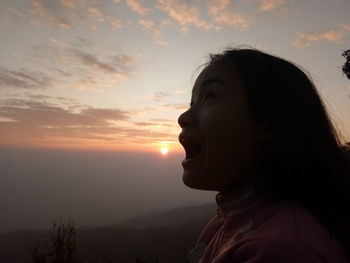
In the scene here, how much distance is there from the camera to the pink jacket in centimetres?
101

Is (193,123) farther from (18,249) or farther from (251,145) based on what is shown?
(18,249)

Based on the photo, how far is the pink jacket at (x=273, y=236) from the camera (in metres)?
1.01

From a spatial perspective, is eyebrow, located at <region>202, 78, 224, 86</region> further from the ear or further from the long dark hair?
the ear

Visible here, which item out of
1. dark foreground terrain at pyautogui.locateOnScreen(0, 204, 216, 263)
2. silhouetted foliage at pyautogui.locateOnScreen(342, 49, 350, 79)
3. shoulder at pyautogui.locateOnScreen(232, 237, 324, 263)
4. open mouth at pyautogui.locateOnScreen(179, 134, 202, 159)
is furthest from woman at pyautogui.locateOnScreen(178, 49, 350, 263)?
dark foreground terrain at pyautogui.locateOnScreen(0, 204, 216, 263)

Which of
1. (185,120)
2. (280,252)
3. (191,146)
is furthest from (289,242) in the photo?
(185,120)

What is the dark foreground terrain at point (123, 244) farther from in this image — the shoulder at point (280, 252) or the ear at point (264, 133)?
the shoulder at point (280, 252)

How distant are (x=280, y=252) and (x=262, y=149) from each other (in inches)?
Result: 30.1

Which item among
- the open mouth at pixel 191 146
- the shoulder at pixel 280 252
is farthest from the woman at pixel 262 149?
the shoulder at pixel 280 252

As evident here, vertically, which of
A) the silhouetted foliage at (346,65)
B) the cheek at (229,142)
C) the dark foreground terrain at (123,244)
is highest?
the silhouetted foliage at (346,65)

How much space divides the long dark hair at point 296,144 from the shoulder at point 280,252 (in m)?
0.47

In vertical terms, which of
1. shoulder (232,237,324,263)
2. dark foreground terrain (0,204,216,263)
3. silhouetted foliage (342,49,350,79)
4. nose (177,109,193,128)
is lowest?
dark foreground terrain (0,204,216,263)

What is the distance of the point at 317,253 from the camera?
1025 mm

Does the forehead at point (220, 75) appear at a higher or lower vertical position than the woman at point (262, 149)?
higher

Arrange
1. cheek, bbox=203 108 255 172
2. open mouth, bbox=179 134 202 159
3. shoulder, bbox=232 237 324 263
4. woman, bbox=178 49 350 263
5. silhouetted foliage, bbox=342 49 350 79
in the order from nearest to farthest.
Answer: shoulder, bbox=232 237 324 263
woman, bbox=178 49 350 263
cheek, bbox=203 108 255 172
open mouth, bbox=179 134 202 159
silhouetted foliage, bbox=342 49 350 79
